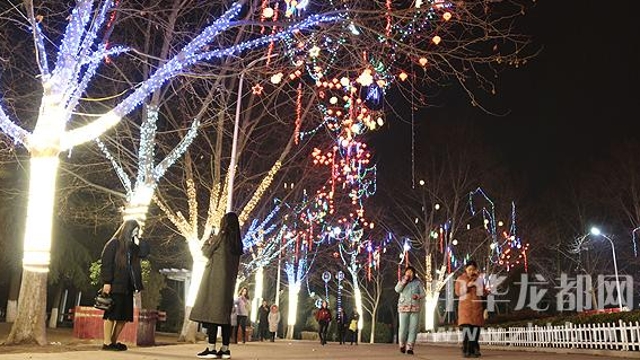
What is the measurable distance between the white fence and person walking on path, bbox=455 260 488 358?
11.5 feet

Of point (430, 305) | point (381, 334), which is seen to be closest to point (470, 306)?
point (430, 305)

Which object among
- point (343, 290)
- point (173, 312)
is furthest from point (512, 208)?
point (173, 312)

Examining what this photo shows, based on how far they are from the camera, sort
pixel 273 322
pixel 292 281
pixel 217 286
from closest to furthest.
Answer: pixel 217 286, pixel 273 322, pixel 292 281

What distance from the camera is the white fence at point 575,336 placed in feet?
41.1

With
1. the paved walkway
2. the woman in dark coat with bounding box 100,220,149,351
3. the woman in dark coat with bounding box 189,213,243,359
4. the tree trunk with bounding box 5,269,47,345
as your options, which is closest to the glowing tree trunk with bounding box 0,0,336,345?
the tree trunk with bounding box 5,269,47,345

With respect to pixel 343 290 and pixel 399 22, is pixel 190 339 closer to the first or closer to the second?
pixel 399 22

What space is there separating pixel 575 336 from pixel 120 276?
10751 millimetres

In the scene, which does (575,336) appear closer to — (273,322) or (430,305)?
(273,322)

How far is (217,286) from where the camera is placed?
801 centimetres

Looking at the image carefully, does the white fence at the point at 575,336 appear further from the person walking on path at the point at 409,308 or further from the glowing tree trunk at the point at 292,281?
the glowing tree trunk at the point at 292,281

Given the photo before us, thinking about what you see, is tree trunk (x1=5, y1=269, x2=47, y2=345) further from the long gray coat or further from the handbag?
the long gray coat

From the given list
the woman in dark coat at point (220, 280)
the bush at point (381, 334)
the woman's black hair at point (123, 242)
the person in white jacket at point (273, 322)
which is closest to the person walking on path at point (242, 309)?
the person in white jacket at point (273, 322)

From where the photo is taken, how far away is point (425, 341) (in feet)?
111

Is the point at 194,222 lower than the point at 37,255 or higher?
higher
